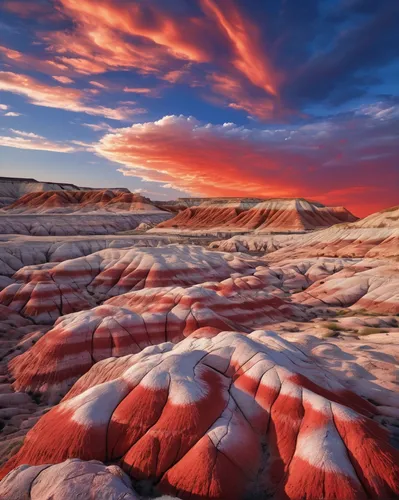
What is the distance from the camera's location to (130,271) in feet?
168

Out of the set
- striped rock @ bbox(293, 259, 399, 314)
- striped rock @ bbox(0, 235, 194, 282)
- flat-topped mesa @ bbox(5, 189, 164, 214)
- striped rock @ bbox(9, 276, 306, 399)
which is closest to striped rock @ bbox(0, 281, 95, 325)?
striped rock @ bbox(9, 276, 306, 399)

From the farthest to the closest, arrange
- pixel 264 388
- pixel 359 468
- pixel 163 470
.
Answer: pixel 264 388
pixel 163 470
pixel 359 468

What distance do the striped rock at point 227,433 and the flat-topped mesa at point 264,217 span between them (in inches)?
4946

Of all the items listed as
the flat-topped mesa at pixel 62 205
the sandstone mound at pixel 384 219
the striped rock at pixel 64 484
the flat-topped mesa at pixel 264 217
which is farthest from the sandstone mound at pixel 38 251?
the flat-topped mesa at pixel 62 205

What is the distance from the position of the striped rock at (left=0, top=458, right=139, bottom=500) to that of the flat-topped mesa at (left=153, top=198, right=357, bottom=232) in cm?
13043

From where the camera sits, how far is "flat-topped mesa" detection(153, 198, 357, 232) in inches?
5625

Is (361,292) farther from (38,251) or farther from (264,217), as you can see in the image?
(264,217)

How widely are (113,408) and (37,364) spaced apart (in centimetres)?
1259

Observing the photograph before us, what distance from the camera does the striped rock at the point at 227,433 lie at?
9180mm

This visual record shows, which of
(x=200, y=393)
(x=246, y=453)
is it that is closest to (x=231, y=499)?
(x=246, y=453)

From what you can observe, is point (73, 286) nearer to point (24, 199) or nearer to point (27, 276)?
point (27, 276)

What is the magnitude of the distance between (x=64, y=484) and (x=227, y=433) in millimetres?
4630

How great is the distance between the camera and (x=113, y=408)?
11750mm

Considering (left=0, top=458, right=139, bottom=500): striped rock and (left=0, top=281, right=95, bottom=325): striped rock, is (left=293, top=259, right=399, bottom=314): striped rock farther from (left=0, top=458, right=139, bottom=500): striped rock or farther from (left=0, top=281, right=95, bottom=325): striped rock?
(left=0, top=458, right=139, bottom=500): striped rock
